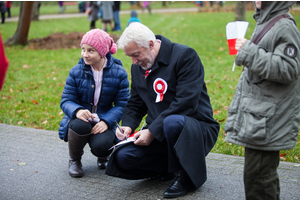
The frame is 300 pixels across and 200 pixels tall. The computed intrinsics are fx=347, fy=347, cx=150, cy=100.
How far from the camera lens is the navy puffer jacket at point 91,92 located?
344 cm

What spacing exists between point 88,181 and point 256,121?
6.20 feet

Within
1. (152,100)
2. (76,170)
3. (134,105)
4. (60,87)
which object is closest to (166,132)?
(152,100)

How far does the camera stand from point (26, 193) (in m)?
3.15

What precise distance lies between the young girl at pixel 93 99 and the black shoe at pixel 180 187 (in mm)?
759

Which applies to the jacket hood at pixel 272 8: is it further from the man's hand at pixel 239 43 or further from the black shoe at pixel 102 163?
the black shoe at pixel 102 163

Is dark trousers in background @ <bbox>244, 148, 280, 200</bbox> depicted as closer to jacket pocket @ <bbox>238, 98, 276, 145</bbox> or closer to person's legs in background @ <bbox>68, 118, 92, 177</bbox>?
jacket pocket @ <bbox>238, 98, 276, 145</bbox>

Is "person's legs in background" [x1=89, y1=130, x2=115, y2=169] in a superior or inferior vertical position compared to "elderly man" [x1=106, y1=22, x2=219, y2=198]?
inferior

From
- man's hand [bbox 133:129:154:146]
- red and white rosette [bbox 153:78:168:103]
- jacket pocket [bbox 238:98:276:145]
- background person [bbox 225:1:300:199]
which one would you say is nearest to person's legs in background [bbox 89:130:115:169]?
man's hand [bbox 133:129:154:146]

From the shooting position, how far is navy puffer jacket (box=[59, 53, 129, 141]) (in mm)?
3436

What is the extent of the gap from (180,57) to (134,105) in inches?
27.8

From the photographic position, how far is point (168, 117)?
9.37ft

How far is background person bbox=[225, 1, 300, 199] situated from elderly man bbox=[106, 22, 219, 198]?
58 centimetres

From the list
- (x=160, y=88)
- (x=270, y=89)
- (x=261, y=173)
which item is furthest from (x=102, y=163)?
(x=270, y=89)

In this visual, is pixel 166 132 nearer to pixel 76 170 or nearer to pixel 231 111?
pixel 231 111
